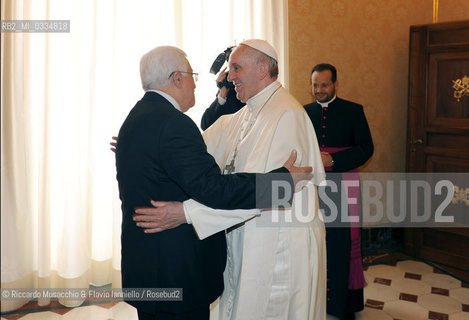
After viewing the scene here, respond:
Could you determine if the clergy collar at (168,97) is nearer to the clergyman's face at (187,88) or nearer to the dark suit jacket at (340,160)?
the clergyman's face at (187,88)

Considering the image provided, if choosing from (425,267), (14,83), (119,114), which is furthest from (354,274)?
(14,83)

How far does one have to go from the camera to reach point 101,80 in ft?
12.8

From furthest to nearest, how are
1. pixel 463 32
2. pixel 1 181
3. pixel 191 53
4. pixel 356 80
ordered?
pixel 356 80, pixel 463 32, pixel 191 53, pixel 1 181

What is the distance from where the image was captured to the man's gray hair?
2016mm

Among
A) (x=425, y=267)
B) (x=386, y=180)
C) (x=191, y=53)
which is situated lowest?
(x=425, y=267)

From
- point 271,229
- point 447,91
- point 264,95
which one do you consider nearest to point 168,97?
point 264,95

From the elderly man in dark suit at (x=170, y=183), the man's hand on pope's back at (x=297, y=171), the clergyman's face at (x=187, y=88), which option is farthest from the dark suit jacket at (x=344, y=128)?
the clergyman's face at (x=187, y=88)

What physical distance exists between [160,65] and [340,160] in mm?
Answer: 1939

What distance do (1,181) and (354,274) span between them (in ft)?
9.09

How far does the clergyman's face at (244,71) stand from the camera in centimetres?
244

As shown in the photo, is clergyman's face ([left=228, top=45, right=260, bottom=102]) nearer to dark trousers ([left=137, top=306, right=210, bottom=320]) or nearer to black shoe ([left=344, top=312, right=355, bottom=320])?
dark trousers ([left=137, top=306, right=210, bottom=320])

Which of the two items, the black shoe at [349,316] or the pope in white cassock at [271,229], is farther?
the black shoe at [349,316]

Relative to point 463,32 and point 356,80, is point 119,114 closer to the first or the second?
point 356,80

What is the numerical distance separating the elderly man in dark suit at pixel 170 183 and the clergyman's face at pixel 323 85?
1797 millimetres
